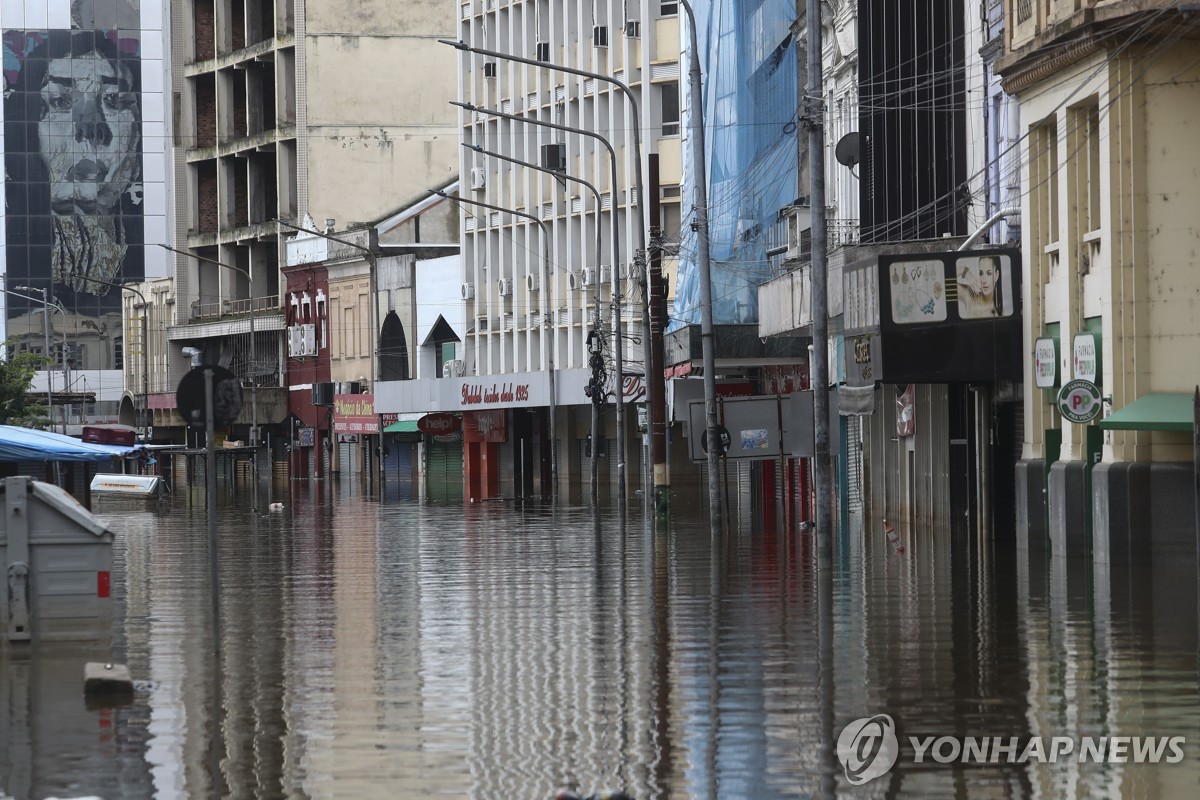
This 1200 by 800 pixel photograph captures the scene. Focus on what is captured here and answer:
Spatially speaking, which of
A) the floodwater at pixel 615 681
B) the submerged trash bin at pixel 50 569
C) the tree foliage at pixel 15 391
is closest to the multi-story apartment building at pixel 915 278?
the floodwater at pixel 615 681

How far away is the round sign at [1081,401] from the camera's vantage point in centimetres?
Answer: 2717

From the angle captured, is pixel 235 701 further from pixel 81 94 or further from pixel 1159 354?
pixel 81 94

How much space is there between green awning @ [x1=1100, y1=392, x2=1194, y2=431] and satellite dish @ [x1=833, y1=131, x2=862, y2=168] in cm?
1589

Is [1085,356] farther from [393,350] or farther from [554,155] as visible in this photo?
[393,350]

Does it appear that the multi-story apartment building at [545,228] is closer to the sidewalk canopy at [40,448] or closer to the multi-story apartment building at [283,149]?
the multi-story apartment building at [283,149]

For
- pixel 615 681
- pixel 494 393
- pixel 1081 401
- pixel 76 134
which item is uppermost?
pixel 76 134

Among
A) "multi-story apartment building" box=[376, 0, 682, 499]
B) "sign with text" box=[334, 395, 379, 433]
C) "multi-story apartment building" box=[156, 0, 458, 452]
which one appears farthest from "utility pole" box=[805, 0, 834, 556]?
"multi-story apartment building" box=[156, 0, 458, 452]

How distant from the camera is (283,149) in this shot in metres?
103

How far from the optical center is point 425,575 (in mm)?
28938

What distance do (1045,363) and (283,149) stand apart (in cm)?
7571

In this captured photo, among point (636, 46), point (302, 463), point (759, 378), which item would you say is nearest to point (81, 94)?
point (302, 463)

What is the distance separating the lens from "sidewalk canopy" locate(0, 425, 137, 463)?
36.4 m

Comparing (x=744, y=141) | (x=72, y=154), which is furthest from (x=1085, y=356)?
(x=72, y=154)

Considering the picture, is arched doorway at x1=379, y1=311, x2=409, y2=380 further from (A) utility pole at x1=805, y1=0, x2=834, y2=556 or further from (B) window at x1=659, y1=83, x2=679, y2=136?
(A) utility pole at x1=805, y1=0, x2=834, y2=556
